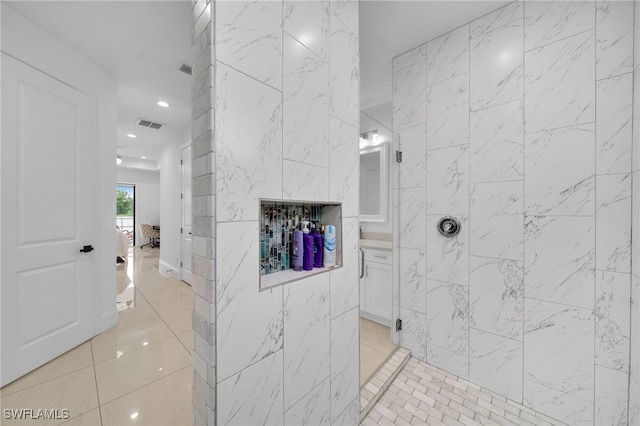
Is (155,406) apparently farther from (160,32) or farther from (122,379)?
(160,32)

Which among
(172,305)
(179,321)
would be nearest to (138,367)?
(179,321)

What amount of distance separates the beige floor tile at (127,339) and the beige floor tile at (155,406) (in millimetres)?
624

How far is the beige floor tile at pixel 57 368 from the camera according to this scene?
1.62 meters

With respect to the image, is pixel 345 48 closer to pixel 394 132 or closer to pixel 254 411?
pixel 394 132

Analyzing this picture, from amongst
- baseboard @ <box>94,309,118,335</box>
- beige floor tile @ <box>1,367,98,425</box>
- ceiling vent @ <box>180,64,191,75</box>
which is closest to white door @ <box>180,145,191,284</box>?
baseboard @ <box>94,309,118,335</box>

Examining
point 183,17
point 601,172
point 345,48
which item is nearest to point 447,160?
point 601,172

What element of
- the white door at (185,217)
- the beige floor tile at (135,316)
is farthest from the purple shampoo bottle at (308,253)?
the white door at (185,217)

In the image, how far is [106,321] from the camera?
7.68ft

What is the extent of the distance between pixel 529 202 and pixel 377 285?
1.50m

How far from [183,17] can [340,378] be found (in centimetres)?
259

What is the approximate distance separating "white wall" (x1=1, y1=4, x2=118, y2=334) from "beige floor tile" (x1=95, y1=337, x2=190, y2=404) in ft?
2.24

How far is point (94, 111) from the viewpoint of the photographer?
2.20 metres

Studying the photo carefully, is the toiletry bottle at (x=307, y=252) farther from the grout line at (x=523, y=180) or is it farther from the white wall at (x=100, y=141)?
the white wall at (x=100, y=141)

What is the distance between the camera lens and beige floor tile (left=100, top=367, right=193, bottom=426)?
54.0 inches
